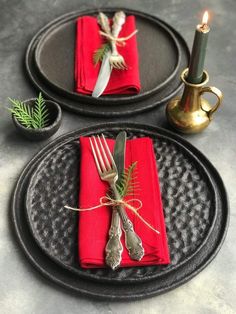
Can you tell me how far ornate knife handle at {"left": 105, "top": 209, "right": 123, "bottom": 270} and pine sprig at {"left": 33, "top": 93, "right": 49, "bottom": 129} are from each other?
0.79ft

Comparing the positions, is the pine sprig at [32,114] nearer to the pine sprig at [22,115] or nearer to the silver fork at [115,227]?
the pine sprig at [22,115]

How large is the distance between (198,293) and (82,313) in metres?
0.16

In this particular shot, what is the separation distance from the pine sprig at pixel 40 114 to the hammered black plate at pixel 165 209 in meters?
0.05

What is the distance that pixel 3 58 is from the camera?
98cm

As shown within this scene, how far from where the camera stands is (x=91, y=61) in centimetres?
92

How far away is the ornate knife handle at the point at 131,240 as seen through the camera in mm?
639

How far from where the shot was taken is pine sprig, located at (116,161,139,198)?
71 centimetres

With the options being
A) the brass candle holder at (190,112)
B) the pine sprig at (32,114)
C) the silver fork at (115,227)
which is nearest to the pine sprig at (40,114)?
the pine sprig at (32,114)

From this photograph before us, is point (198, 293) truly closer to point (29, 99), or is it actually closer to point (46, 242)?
point (46, 242)

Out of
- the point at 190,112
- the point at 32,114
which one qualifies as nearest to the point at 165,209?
the point at 190,112

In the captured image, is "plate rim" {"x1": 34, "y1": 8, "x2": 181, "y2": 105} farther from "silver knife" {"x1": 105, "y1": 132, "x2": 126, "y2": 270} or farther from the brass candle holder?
"silver knife" {"x1": 105, "y1": 132, "x2": 126, "y2": 270}

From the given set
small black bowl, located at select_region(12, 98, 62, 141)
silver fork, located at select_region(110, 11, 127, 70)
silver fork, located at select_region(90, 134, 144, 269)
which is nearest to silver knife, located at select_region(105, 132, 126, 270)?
silver fork, located at select_region(90, 134, 144, 269)

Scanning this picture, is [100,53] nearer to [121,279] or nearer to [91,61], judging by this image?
[91,61]

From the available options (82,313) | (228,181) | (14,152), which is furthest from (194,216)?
(14,152)
